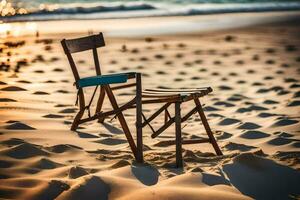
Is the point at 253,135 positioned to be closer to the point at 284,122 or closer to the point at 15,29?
the point at 284,122

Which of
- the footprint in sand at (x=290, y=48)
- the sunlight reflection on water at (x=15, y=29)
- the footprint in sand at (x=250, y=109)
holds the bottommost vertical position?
the footprint in sand at (x=250, y=109)

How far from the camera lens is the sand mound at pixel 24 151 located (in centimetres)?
444

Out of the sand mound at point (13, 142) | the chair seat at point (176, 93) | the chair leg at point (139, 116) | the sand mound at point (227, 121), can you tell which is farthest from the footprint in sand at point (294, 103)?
the sand mound at point (13, 142)

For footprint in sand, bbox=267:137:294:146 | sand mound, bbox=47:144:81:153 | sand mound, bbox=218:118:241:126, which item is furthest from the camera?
sand mound, bbox=218:118:241:126

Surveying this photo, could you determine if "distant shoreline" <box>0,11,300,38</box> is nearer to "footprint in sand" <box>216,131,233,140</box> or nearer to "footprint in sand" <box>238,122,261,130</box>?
"footprint in sand" <box>238,122,261,130</box>

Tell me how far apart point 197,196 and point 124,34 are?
13.1 meters

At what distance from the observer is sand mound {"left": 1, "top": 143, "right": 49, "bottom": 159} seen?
14.6 feet

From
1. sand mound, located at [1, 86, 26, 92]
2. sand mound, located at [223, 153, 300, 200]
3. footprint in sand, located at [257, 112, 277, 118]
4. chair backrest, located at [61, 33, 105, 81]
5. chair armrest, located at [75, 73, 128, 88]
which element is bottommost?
footprint in sand, located at [257, 112, 277, 118]

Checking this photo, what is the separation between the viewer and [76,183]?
3.64 m

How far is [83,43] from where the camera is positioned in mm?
5203

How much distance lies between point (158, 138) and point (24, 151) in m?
1.76

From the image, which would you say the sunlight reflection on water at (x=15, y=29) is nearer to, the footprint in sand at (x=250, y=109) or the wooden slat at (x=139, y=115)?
the footprint in sand at (x=250, y=109)

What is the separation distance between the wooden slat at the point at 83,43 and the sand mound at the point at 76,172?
144cm

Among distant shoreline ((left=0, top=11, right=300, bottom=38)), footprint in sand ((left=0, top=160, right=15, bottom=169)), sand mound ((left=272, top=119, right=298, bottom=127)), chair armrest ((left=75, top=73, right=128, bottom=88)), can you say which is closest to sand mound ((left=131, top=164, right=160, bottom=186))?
chair armrest ((left=75, top=73, right=128, bottom=88))
